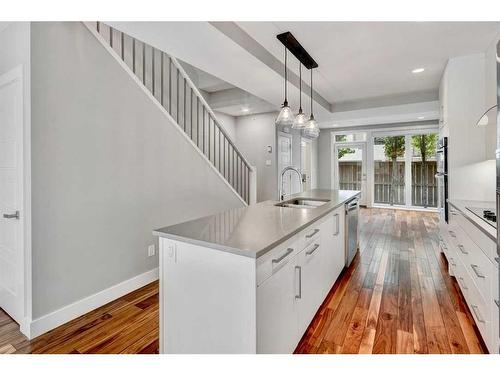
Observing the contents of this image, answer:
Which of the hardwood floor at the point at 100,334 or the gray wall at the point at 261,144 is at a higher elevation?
the gray wall at the point at 261,144

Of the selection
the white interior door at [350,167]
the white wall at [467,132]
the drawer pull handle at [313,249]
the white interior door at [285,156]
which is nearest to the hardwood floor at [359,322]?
the drawer pull handle at [313,249]

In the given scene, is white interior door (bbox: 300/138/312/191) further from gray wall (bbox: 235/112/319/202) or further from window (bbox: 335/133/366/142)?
gray wall (bbox: 235/112/319/202)

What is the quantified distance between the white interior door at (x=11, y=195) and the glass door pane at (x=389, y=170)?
8.17m

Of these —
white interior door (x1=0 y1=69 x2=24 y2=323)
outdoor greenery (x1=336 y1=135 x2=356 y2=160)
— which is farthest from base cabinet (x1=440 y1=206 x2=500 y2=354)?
outdoor greenery (x1=336 y1=135 x2=356 y2=160)

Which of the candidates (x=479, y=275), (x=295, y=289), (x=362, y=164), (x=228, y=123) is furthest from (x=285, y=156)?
(x=295, y=289)

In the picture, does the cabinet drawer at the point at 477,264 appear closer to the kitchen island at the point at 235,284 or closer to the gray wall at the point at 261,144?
the kitchen island at the point at 235,284

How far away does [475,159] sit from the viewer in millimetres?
3146

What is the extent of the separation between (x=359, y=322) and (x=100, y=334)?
1.99 m

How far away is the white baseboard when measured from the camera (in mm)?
1999

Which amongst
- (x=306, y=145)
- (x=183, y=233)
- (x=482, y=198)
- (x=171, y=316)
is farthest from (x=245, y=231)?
(x=306, y=145)

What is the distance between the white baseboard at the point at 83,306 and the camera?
2.00 metres

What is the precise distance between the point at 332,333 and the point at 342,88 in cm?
392

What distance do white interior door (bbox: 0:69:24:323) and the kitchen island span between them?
48.7 inches
